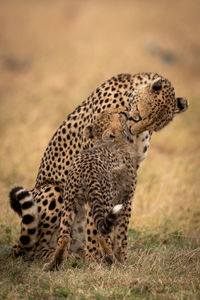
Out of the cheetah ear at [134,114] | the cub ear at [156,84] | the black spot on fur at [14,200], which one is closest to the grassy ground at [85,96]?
the black spot on fur at [14,200]

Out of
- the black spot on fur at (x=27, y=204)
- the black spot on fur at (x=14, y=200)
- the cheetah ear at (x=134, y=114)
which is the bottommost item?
the black spot on fur at (x=27, y=204)

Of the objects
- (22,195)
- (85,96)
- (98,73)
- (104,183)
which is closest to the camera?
(104,183)

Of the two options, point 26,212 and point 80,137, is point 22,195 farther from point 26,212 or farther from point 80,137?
point 80,137

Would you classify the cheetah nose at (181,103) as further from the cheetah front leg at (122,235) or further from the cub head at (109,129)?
the cheetah front leg at (122,235)

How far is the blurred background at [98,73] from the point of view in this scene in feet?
19.5

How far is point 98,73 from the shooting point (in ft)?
50.5

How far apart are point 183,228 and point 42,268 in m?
2.00

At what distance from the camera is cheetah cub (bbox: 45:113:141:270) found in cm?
337

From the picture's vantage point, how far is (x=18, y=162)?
7.28m

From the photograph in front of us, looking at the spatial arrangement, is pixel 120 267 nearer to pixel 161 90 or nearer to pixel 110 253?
pixel 110 253

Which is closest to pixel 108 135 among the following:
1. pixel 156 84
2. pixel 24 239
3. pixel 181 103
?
pixel 156 84

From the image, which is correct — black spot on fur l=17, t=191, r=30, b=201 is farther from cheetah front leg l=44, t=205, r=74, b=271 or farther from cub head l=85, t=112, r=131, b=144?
cub head l=85, t=112, r=131, b=144

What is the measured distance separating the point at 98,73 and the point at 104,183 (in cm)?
1213

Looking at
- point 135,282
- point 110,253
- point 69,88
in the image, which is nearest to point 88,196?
point 110,253
